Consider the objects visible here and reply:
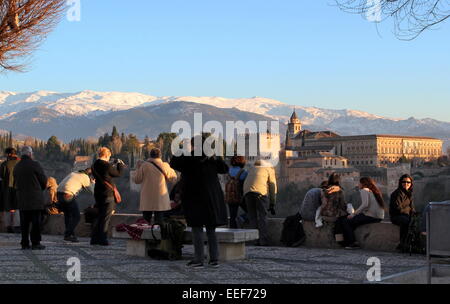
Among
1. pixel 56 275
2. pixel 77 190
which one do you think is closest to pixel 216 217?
pixel 56 275

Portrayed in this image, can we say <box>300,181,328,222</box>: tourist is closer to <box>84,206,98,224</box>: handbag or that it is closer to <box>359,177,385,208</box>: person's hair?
<box>359,177,385,208</box>: person's hair

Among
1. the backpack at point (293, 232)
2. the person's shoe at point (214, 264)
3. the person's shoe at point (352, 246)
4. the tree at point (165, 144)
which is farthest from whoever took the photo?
the tree at point (165, 144)

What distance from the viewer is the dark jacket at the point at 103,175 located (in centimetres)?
1127

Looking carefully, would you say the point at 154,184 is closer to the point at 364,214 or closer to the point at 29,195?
the point at 29,195

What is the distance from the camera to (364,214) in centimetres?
1101

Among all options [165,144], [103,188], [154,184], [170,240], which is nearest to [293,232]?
[154,184]

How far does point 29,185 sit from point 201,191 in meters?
3.32

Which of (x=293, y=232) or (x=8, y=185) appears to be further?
(x=8, y=185)

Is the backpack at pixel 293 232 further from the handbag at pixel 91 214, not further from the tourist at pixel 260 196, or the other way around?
the handbag at pixel 91 214

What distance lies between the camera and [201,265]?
842 cm

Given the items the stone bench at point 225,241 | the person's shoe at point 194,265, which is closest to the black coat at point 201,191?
the person's shoe at point 194,265

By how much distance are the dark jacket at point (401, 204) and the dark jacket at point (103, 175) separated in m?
4.13

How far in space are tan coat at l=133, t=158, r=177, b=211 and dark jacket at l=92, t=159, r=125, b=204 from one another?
0.39 metres
